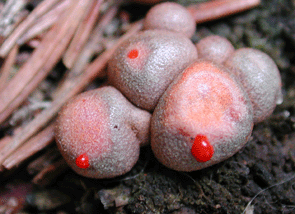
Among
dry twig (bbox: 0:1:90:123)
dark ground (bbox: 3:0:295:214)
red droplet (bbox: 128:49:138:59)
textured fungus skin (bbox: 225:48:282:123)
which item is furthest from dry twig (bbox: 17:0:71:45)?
textured fungus skin (bbox: 225:48:282:123)

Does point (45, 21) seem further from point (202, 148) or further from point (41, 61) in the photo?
point (202, 148)

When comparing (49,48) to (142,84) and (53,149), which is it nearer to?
(53,149)

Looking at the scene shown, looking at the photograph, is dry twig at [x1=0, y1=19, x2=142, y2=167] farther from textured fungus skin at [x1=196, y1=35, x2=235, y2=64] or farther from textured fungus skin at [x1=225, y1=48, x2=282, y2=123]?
textured fungus skin at [x1=225, y1=48, x2=282, y2=123]

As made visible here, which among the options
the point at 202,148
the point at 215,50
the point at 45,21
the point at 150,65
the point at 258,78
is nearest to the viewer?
the point at 202,148

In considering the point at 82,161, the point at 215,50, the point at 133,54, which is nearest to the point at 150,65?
the point at 133,54

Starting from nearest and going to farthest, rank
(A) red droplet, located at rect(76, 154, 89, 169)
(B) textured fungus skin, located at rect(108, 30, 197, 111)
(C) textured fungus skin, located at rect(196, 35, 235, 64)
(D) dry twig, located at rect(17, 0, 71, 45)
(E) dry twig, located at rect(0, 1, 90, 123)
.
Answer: (A) red droplet, located at rect(76, 154, 89, 169) < (B) textured fungus skin, located at rect(108, 30, 197, 111) < (C) textured fungus skin, located at rect(196, 35, 235, 64) < (E) dry twig, located at rect(0, 1, 90, 123) < (D) dry twig, located at rect(17, 0, 71, 45)
